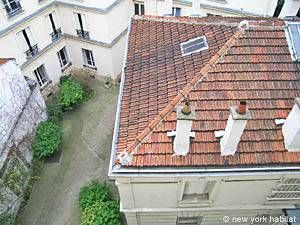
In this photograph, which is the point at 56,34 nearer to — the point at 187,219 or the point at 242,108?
the point at 187,219

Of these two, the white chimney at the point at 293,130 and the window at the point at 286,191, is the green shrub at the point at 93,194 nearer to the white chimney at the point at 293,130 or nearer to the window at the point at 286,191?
the window at the point at 286,191

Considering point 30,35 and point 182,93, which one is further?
point 30,35

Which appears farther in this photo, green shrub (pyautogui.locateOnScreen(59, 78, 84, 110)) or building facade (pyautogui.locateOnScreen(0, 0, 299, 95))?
green shrub (pyautogui.locateOnScreen(59, 78, 84, 110))

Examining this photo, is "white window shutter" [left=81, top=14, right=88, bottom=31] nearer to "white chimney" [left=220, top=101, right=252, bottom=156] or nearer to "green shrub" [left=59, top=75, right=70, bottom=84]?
"green shrub" [left=59, top=75, right=70, bottom=84]

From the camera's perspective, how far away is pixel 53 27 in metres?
25.8

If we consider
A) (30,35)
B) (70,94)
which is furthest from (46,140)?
(30,35)

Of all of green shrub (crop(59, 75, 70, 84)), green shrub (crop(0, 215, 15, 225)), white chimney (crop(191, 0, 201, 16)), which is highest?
white chimney (crop(191, 0, 201, 16))

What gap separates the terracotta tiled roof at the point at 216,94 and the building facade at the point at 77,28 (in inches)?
375

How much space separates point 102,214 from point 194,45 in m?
11.0

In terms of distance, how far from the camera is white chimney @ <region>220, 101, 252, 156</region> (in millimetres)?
10164

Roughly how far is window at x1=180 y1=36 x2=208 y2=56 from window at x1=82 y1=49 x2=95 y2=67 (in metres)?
14.7

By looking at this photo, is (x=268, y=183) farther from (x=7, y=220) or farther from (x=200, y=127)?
(x=7, y=220)

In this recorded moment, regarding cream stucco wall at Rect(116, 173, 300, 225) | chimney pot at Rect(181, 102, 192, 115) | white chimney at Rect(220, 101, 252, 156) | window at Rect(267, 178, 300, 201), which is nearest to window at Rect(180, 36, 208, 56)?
white chimney at Rect(220, 101, 252, 156)

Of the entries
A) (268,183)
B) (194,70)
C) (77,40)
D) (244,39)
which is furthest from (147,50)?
(77,40)
